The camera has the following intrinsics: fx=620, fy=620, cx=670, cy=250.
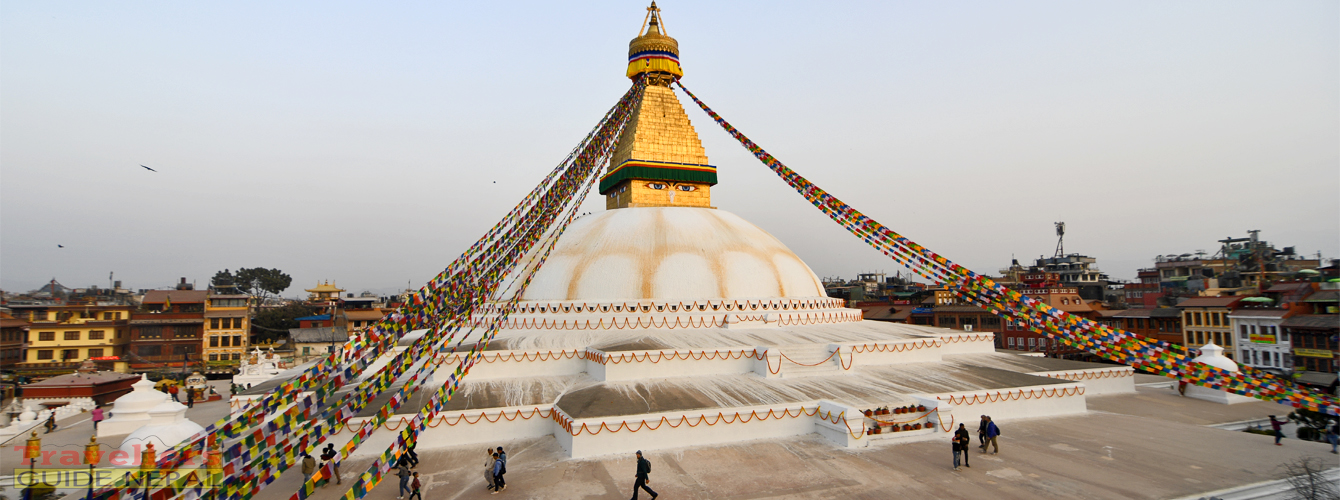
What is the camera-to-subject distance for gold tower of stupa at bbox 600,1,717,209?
17578 millimetres

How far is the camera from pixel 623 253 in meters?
15.2

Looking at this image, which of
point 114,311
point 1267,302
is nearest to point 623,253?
point 1267,302

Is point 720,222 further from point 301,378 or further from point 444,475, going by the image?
point 301,378

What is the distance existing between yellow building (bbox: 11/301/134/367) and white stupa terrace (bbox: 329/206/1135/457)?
76.4ft

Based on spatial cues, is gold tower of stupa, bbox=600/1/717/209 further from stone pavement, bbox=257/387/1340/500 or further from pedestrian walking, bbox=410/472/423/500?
pedestrian walking, bbox=410/472/423/500

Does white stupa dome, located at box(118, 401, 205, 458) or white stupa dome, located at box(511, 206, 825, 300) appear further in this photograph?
white stupa dome, located at box(511, 206, 825, 300)

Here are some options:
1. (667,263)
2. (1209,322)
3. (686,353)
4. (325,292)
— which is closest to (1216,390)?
(686,353)

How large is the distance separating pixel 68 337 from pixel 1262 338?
48.1m

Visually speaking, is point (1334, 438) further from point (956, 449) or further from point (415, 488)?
point (415, 488)

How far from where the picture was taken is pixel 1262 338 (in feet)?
73.0

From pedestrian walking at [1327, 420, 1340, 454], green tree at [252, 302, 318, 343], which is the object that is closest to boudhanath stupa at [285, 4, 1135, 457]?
pedestrian walking at [1327, 420, 1340, 454]

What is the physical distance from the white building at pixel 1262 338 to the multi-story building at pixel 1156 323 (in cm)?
259

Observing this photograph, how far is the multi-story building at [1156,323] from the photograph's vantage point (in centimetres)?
2642

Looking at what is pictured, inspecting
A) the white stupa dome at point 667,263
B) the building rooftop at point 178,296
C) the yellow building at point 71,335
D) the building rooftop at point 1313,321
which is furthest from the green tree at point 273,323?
the building rooftop at point 1313,321
